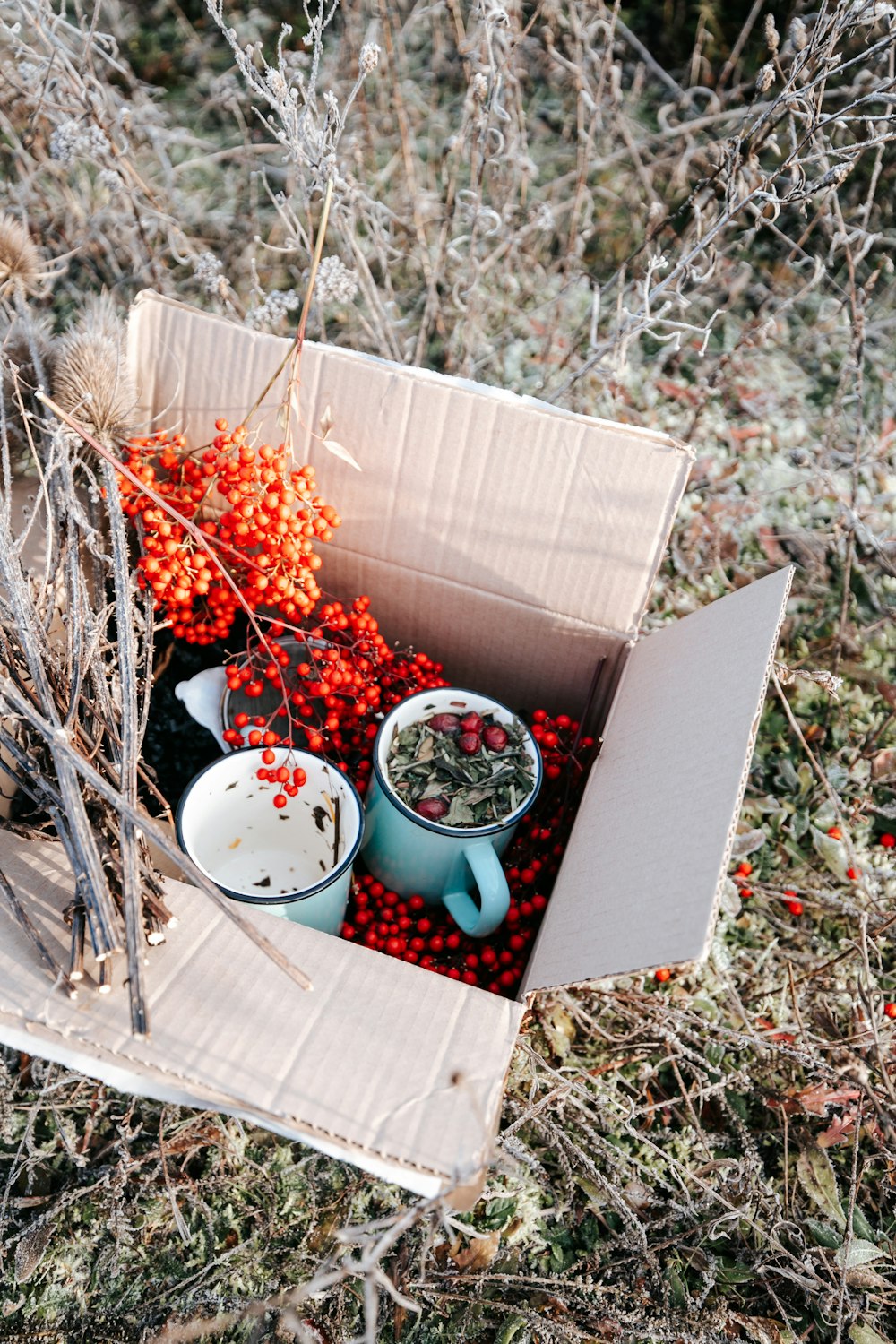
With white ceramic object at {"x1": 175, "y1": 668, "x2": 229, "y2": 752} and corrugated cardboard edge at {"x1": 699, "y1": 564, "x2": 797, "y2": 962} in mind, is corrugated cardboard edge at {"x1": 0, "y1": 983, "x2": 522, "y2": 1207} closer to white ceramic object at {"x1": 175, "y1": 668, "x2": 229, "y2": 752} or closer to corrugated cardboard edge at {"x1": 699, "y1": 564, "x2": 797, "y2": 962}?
corrugated cardboard edge at {"x1": 699, "y1": 564, "x2": 797, "y2": 962}

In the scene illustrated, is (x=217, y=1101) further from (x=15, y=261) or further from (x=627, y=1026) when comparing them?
(x=15, y=261)

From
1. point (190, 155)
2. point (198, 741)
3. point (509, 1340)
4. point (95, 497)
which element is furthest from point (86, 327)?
point (190, 155)

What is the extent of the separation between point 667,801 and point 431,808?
0.35 metres

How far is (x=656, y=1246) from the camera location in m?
1.24

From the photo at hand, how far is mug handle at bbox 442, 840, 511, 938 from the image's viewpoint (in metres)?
1.23

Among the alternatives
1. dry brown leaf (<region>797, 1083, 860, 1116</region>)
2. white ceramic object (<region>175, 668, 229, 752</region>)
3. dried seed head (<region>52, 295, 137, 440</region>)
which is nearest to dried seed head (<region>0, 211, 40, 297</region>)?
dried seed head (<region>52, 295, 137, 440</region>)

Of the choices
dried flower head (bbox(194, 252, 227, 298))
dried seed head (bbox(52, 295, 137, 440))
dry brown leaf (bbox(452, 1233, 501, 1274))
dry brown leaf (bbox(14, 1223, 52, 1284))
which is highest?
dried flower head (bbox(194, 252, 227, 298))

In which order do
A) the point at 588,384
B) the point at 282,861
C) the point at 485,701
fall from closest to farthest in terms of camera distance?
the point at 485,701
the point at 282,861
the point at 588,384

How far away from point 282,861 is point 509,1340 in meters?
0.75

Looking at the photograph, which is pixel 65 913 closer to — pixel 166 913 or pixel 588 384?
pixel 166 913

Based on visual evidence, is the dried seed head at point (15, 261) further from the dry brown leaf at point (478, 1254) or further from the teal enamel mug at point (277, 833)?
the dry brown leaf at point (478, 1254)

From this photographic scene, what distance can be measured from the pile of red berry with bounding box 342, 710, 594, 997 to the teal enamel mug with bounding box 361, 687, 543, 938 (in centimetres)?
4

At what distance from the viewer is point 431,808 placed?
1275mm

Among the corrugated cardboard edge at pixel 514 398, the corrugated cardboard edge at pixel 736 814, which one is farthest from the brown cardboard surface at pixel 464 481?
the corrugated cardboard edge at pixel 736 814
